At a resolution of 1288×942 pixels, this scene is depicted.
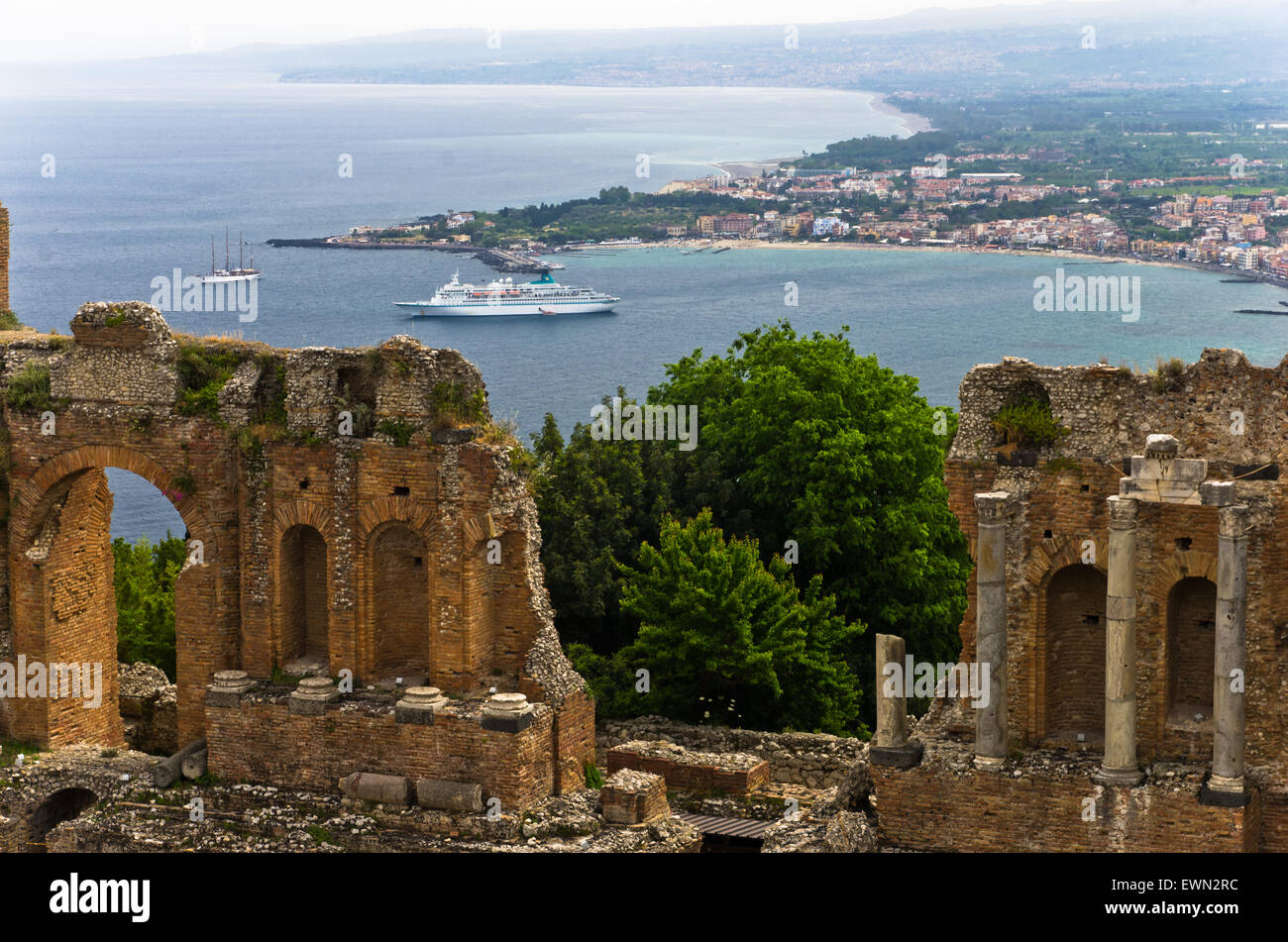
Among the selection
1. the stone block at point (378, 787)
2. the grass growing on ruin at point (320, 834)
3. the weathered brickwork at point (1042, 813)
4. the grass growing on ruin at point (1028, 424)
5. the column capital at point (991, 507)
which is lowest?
the grass growing on ruin at point (320, 834)

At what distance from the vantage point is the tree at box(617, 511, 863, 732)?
38.9 meters

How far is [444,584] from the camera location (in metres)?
32.0

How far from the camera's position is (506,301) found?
13512 centimetres

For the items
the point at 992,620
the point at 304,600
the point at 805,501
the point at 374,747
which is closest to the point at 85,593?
the point at 304,600

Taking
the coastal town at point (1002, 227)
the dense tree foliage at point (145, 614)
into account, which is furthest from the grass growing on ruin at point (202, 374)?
the coastal town at point (1002, 227)

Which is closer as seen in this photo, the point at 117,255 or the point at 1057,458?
the point at 1057,458

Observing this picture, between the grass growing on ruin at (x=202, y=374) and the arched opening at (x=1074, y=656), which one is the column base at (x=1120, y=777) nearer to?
the arched opening at (x=1074, y=656)

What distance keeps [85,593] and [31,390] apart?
4040 millimetres

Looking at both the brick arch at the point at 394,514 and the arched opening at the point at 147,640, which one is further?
the arched opening at the point at 147,640

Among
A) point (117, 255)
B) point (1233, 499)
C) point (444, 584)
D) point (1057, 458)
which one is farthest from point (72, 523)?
point (117, 255)

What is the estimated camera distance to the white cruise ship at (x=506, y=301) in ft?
442

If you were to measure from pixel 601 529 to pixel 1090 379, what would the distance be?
17.4 meters

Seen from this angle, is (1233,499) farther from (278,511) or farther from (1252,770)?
(278,511)

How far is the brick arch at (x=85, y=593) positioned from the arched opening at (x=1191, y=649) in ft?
53.0
